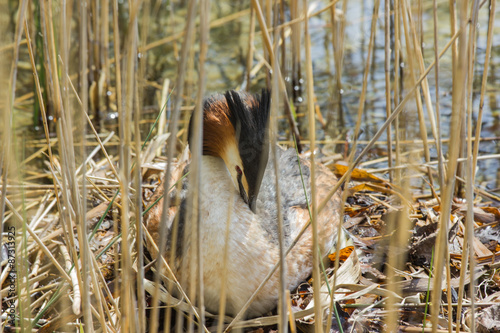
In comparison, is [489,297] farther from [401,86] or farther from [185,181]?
[401,86]

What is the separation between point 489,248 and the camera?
3.32 metres

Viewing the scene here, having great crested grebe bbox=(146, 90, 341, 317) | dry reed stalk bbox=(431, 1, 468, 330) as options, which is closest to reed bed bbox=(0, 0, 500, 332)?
dry reed stalk bbox=(431, 1, 468, 330)

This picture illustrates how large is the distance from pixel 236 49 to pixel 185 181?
3517 mm

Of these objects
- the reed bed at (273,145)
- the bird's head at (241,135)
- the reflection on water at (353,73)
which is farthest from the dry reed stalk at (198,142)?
the reflection on water at (353,73)

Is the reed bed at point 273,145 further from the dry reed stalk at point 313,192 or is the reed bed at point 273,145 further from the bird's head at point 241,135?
the bird's head at point 241,135

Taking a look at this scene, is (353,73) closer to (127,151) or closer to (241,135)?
(241,135)

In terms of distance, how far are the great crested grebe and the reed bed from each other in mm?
130

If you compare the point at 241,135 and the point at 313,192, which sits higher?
the point at 241,135

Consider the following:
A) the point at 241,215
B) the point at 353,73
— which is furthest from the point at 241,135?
the point at 353,73

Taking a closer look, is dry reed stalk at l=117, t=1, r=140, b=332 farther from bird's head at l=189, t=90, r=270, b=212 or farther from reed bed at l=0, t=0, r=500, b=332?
bird's head at l=189, t=90, r=270, b=212

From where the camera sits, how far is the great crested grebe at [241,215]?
2764 millimetres

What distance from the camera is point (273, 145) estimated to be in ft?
5.66

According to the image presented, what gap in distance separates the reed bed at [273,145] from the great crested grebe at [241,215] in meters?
0.13

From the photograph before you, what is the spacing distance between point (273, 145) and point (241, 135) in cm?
109
